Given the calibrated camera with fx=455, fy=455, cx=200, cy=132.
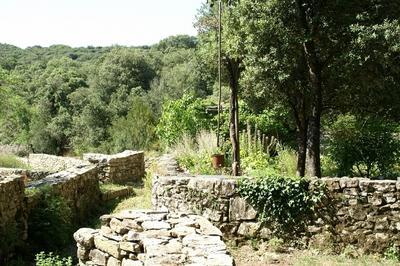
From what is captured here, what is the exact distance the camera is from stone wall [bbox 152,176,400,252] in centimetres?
700

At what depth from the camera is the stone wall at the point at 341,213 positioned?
700cm

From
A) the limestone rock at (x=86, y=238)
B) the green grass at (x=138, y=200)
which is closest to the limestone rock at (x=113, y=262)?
the limestone rock at (x=86, y=238)

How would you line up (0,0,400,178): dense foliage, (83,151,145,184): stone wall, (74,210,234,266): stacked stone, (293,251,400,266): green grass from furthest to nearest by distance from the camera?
(83,151,145,184): stone wall < (0,0,400,178): dense foliage < (293,251,400,266): green grass < (74,210,234,266): stacked stone

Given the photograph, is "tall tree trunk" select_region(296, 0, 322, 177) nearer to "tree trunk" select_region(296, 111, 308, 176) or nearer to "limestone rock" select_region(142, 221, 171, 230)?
"tree trunk" select_region(296, 111, 308, 176)

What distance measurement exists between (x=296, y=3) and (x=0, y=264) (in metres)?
7.63

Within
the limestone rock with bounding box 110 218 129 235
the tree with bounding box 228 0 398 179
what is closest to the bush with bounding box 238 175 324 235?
the limestone rock with bounding box 110 218 129 235

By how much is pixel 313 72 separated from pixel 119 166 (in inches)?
295

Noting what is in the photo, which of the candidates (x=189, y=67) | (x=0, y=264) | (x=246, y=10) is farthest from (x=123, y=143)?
(x=189, y=67)

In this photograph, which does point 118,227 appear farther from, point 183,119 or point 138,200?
point 183,119

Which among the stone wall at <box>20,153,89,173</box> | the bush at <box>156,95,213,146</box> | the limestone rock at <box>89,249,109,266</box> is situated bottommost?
the stone wall at <box>20,153,89,173</box>

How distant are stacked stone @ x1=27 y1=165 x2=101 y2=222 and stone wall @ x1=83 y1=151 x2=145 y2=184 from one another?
1.55 meters

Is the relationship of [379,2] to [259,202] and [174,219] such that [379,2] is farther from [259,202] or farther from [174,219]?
[174,219]

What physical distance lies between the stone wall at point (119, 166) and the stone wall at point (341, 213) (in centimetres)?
716

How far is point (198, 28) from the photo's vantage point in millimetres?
14961
